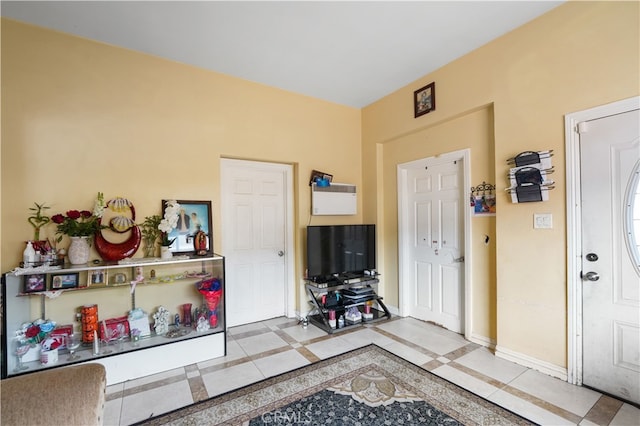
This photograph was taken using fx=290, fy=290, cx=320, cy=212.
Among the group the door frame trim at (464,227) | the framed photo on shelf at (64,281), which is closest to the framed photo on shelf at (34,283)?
the framed photo on shelf at (64,281)

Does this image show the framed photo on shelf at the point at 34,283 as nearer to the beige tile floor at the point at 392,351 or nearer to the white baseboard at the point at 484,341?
Result: the beige tile floor at the point at 392,351

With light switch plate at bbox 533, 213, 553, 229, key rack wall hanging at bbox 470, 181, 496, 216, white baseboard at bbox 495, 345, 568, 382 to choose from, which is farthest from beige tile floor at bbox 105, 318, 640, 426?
key rack wall hanging at bbox 470, 181, 496, 216

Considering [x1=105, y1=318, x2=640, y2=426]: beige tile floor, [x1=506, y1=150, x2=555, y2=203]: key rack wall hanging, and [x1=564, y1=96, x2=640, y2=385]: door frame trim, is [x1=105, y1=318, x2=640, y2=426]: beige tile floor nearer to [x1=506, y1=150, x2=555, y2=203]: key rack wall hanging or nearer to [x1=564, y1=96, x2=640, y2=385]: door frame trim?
[x1=564, y1=96, x2=640, y2=385]: door frame trim

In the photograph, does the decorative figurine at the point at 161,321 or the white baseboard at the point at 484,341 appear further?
the white baseboard at the point at 484,341

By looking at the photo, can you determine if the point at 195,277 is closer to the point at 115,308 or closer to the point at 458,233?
the point at 115,308

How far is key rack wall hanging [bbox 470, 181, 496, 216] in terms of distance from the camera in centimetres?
288

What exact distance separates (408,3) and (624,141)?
6.07ft

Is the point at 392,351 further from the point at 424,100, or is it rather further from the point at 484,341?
the point at 424,100

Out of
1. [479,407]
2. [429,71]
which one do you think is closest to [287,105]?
[429,71]

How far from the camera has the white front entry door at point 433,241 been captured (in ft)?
10.8

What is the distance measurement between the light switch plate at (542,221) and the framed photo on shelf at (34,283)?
13.4 feet

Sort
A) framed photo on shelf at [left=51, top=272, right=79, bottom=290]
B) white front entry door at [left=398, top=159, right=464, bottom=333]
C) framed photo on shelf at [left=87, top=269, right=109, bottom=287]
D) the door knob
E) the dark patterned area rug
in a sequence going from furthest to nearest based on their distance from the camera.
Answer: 1. white front entry door at [left=398, top=159, right=464, bottom=333]
2. framed photo on shelf at [left=87, top=269, right=109, bottom=287]
3. framed photo on shelf at [left=51, top=272, right=79, bottom=290]
4. the door knob
5. the dark patterned area rug

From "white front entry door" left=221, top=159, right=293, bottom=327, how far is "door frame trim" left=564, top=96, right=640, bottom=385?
287 centimetres

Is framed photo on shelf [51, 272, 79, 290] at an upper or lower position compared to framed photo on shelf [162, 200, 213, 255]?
lower
